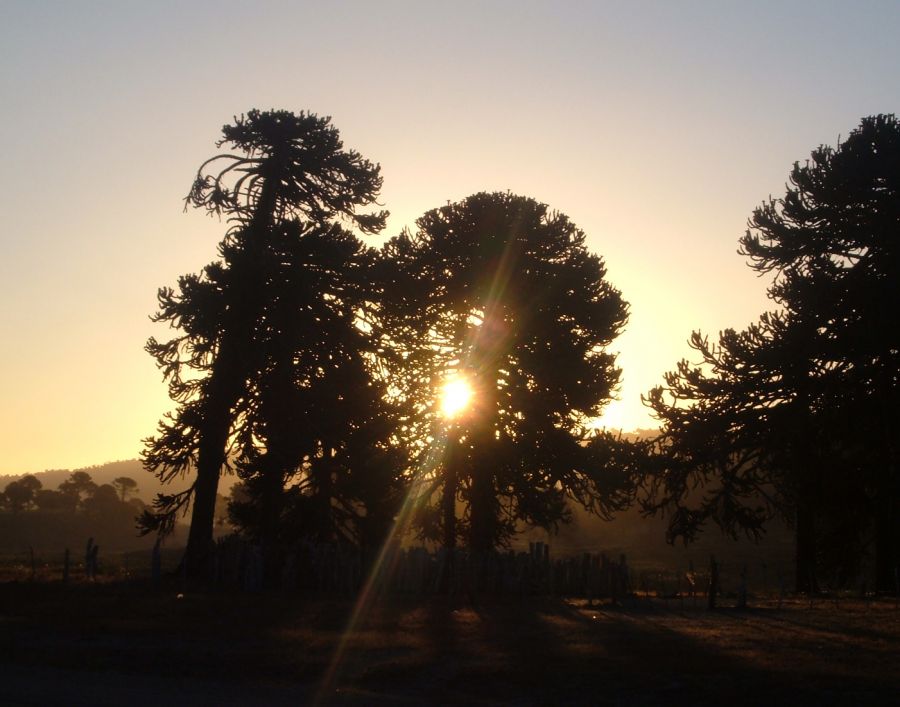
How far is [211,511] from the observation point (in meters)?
27.6

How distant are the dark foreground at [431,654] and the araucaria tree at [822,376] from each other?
5.40 meters

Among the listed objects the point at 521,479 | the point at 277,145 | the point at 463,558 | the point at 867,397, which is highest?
the point at 277,145

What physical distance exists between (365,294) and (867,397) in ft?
47.6

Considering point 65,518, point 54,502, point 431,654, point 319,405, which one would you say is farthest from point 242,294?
point 54,502

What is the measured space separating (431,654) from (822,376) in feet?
51.1

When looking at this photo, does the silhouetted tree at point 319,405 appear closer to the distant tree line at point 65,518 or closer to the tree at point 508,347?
the tree at point 508,347

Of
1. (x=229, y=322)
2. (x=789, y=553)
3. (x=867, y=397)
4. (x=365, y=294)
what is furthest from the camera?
(x=789, y=553)

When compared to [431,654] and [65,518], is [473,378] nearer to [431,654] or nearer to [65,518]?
[431,654]

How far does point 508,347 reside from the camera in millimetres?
28125

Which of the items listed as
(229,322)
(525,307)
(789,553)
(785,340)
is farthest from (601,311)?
(789,553)

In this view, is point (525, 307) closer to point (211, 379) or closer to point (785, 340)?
point (785, 340)

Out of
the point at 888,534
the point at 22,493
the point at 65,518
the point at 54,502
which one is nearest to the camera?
the point at 888,534

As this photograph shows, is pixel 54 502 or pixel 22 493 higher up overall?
pixel 22 493

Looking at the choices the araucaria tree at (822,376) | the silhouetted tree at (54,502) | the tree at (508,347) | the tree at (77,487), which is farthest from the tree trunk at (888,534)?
the tree at (77,487)
